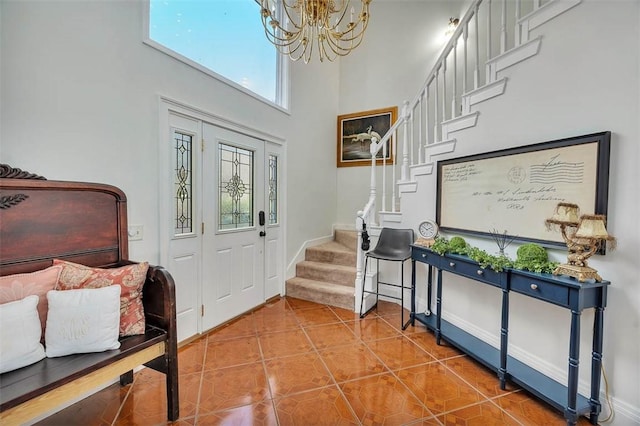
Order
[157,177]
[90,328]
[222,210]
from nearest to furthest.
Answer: [90,328] < [157,177] < [222,210]

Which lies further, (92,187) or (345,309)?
(345,309)

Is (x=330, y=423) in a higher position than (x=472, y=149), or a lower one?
lower

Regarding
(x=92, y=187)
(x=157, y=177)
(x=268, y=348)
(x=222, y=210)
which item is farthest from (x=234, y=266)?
(x=92, y=187)

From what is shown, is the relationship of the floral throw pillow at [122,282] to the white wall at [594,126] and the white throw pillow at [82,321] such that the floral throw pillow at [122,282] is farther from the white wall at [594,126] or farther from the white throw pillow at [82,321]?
the white wall at [594,126]

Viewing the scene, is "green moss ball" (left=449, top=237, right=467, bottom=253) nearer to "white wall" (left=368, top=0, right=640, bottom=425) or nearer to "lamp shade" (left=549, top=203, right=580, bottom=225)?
"white wall" (left=368, top=0, right=640, bottom=425)

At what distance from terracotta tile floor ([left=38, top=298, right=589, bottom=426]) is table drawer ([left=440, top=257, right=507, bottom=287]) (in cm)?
74

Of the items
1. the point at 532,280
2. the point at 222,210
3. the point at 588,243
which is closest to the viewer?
the point at 588,243

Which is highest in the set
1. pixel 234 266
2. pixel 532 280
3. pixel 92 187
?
pixel 92 187

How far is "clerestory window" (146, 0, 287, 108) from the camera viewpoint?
7.66 feet

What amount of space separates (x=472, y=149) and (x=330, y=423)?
2401mm

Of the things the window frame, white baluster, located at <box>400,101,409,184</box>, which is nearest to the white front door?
the window frame

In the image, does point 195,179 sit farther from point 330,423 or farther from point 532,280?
point 532,280

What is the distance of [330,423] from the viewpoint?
1620 millimetres

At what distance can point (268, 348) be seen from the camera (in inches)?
96.3
